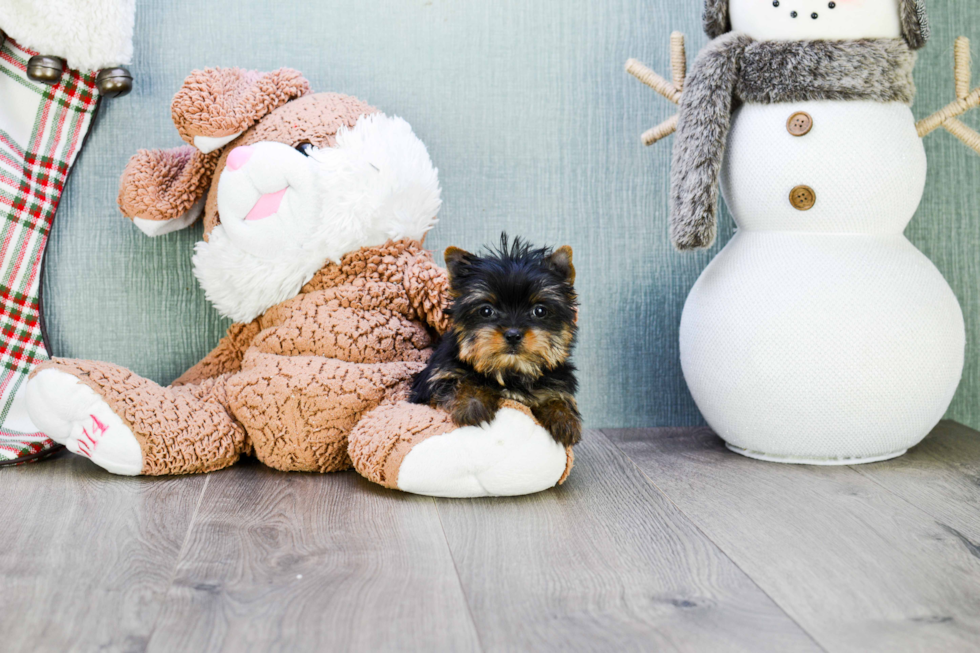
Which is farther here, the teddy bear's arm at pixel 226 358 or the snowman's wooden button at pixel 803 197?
the teddy bear's arm at pixel 226 358

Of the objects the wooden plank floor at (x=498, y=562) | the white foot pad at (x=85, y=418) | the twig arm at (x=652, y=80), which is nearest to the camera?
the wooden plank floor at (x=498, y=562)

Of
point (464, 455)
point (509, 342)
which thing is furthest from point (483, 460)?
point (509, 342)

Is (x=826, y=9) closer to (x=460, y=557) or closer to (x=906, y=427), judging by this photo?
(x=906, y=427)

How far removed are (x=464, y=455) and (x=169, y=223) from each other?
684mm

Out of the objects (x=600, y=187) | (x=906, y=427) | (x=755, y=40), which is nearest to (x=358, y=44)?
(x=600, y=187)

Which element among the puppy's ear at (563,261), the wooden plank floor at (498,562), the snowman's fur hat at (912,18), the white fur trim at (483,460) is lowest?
the wooden plank floor at (498,562)

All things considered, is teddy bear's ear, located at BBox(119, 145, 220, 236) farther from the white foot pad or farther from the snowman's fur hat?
the snowman's fur hat

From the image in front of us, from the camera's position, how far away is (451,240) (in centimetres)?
155

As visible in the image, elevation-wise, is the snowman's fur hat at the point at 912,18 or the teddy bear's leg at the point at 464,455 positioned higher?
the snowman's fur hat at the point at 912,18

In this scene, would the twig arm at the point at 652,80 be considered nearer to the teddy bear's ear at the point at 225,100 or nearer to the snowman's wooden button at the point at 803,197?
the snowman's wooden button at the point at 803,197

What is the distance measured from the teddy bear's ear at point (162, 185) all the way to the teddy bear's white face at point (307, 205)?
95mm

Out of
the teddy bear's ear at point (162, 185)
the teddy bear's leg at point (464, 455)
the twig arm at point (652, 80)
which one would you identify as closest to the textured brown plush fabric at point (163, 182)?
the teddy bear's ear at point (162, 185)

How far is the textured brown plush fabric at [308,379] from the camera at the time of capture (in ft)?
4.00

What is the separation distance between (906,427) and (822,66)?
1.94 ft
